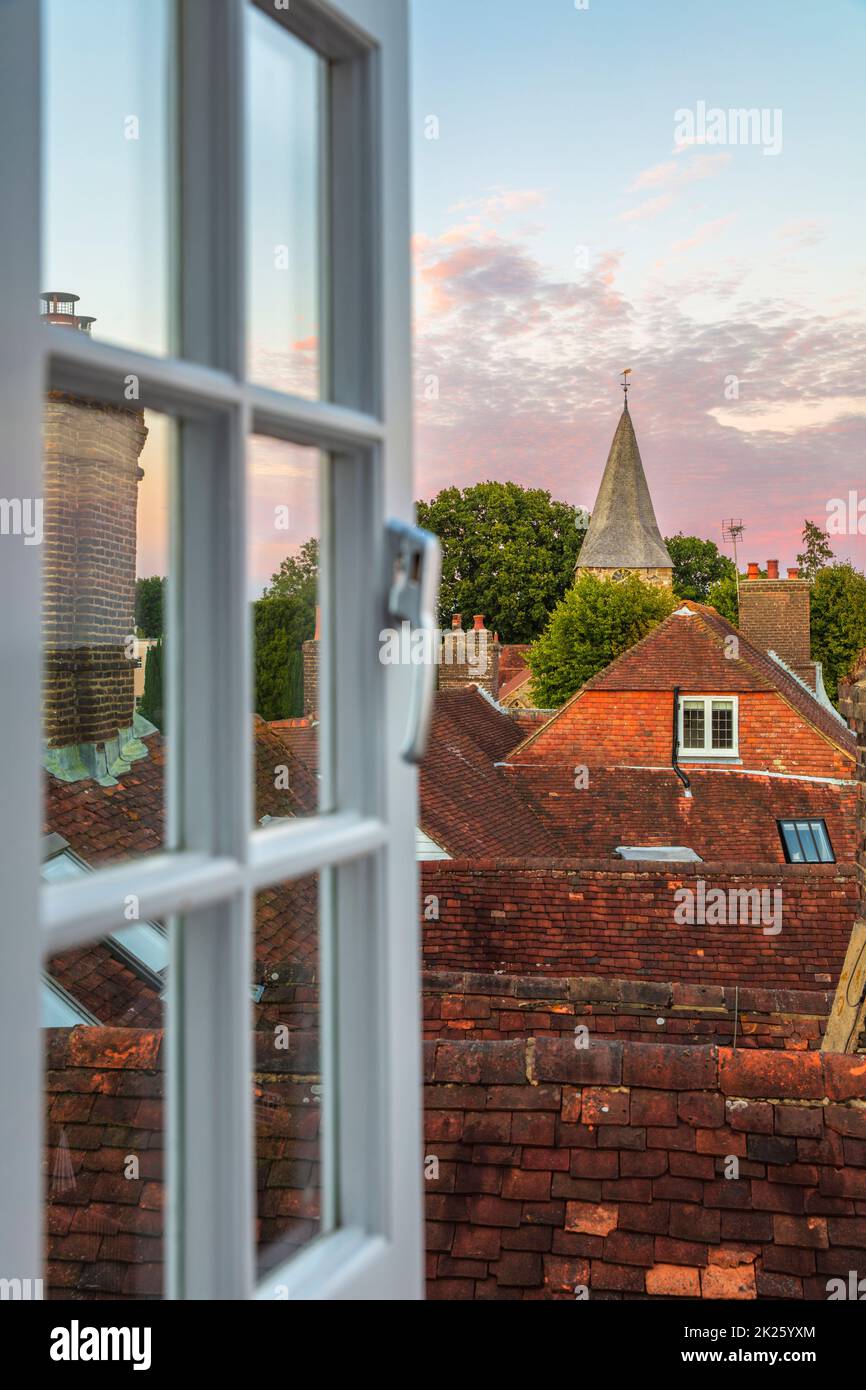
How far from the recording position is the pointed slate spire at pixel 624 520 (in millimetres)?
41250

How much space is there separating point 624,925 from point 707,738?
7.19 meters

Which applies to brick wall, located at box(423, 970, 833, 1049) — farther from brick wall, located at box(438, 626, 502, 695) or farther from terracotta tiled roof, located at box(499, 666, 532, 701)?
terracotta tiled roof, located at box(499, 666, 532, 701)

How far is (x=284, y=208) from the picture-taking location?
0.90m

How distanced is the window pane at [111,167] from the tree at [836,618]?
3023cm

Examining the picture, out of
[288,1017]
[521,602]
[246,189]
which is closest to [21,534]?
[246,189]

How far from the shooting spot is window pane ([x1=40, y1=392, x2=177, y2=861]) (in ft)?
2.88

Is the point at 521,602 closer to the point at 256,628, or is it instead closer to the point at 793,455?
the point at 793,455

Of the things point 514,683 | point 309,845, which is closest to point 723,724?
point 514,683

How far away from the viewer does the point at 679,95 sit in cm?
1841

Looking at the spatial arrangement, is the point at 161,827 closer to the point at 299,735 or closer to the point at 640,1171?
the point at 299,735

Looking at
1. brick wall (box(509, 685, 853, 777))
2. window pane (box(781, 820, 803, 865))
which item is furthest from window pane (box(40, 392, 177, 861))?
brick wall (box(509, 685, 853, 777))

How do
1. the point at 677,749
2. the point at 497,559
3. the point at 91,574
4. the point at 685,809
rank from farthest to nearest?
the point at 497,559, the point at 677,749, the point at 685,809, the point at 91,574

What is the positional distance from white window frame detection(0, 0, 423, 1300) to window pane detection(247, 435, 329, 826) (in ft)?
0.09

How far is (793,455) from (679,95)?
36.1ft
